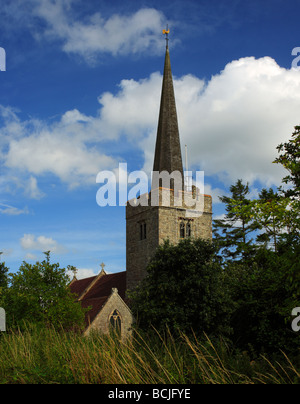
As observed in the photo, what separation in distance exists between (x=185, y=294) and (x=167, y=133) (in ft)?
87.1

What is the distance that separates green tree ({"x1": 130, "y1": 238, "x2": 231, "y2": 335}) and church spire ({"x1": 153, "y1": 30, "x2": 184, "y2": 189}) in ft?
68.9

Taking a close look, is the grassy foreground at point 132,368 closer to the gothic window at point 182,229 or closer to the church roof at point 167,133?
the gothic window at point 182,229

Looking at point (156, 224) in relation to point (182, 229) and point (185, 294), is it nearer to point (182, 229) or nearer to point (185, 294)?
point (182, 229)

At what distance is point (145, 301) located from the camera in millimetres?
24531

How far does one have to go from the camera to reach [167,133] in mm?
47094

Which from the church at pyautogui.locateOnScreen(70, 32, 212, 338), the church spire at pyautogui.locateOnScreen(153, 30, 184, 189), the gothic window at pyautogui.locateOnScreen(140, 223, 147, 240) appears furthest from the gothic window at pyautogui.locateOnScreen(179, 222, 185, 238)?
the church spire at pyautogui.locateOnScreen(153, 30, 184, 189)

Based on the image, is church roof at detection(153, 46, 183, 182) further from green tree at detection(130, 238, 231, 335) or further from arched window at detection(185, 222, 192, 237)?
green tree at detection(130, 238, 231, 335)

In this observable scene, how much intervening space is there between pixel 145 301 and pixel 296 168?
45.9ft

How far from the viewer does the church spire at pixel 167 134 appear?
45469 millimetres

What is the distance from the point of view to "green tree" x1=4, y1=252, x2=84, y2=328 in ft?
90.7

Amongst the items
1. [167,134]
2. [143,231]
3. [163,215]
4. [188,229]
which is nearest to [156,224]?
[163,215]

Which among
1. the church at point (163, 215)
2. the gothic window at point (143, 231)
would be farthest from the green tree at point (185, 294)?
the gothic window at point (143, 231)

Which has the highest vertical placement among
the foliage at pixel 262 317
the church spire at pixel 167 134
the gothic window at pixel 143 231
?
the church spire at pixel 167 134
